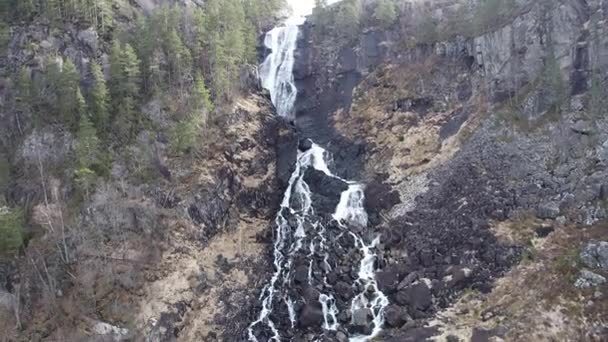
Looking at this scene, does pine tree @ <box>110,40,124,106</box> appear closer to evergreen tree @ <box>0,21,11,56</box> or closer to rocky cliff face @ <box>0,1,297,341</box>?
rocky cliff face @ <box>0,1,297,341</box>

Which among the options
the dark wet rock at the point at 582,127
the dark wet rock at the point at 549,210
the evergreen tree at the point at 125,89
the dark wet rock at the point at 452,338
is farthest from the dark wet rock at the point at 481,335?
the evergreen tree at the point at 125,89

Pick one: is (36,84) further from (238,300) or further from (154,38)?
(238,300)

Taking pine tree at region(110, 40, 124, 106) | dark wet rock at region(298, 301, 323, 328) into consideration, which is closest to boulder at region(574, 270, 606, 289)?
dark wet rock at region(298, 301, 323, 328)

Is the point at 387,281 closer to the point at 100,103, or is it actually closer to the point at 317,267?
the point at 317,267

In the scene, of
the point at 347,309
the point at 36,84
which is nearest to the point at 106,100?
the point at 36,84

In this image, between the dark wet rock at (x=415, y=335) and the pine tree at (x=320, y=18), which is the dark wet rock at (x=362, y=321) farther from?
the pine tree at (x=320, y=18)

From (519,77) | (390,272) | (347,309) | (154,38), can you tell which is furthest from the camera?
(154,38)
